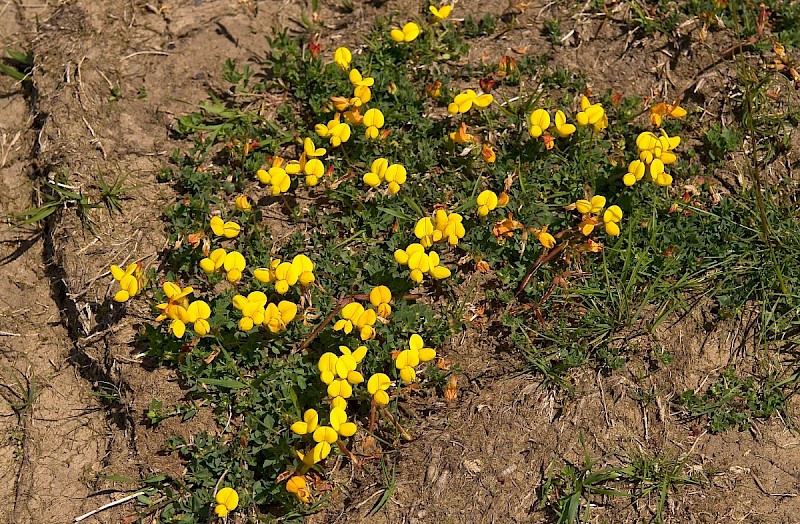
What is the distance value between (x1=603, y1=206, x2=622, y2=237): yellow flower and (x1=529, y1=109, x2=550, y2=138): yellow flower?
0.69 m

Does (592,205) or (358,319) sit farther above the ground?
(592,205)

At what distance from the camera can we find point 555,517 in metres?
3.97

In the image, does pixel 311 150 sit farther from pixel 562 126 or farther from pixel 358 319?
pixel 562 126

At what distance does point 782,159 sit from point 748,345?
4.29 feet

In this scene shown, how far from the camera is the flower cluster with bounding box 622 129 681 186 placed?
4.41 m

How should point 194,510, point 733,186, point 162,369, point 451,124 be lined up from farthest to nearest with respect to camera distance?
1. point 451,124
2. point 733,186
3. point 162,369
4. point 194,510

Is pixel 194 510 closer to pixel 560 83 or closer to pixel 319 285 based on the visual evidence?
pixel 319 285

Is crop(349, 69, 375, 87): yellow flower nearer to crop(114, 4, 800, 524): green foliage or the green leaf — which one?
crop(114, 4, 800, 524): green foliage

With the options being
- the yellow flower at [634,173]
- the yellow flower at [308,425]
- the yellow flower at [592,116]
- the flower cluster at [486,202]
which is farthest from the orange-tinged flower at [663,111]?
the yellow flower at [308,425]

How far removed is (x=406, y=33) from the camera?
4973 millimetres

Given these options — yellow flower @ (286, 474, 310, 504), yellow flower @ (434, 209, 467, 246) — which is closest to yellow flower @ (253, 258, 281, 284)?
yellow flower @ (434, 209, 467, 246)

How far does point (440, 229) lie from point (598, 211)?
0.92 metres

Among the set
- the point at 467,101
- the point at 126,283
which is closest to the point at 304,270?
the point at 126,283

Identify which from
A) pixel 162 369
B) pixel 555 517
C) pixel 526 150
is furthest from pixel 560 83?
pixel 162 369
